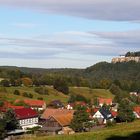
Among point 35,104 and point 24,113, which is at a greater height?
point 24,113

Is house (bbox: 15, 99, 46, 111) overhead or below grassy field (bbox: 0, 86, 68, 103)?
below

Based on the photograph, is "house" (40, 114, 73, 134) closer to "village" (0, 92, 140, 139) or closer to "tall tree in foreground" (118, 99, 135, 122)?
"village" (0, 92, 140, 139)

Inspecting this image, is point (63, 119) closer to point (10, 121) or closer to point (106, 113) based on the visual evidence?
point (10, 121)

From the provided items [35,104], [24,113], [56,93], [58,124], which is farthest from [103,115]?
[56,93]

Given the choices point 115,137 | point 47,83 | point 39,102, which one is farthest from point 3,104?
point 115,137

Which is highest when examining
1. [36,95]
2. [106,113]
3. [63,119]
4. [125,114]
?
[125,114]

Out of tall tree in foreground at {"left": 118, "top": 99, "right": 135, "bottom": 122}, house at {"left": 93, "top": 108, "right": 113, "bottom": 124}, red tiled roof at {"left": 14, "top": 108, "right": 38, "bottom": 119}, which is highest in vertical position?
tall tree in foreground at {"left": 118, "top": 99, "right": 135, "bottom": 122}

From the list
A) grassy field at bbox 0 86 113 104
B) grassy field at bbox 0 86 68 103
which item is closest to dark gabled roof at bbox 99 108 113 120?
grassy field at bbox 0 86 113 104

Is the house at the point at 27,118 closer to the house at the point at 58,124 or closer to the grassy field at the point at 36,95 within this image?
the house at the point at 58,124

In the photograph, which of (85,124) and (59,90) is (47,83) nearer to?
(59,90)

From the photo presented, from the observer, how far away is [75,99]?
125 meters

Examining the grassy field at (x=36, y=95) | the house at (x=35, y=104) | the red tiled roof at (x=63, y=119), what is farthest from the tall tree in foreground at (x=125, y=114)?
the grassy field at (x=36, y=95)

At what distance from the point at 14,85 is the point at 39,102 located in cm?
2931

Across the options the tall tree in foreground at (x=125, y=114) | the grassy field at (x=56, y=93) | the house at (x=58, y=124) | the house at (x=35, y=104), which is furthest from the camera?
the grassy field at (x=56, y=93)
